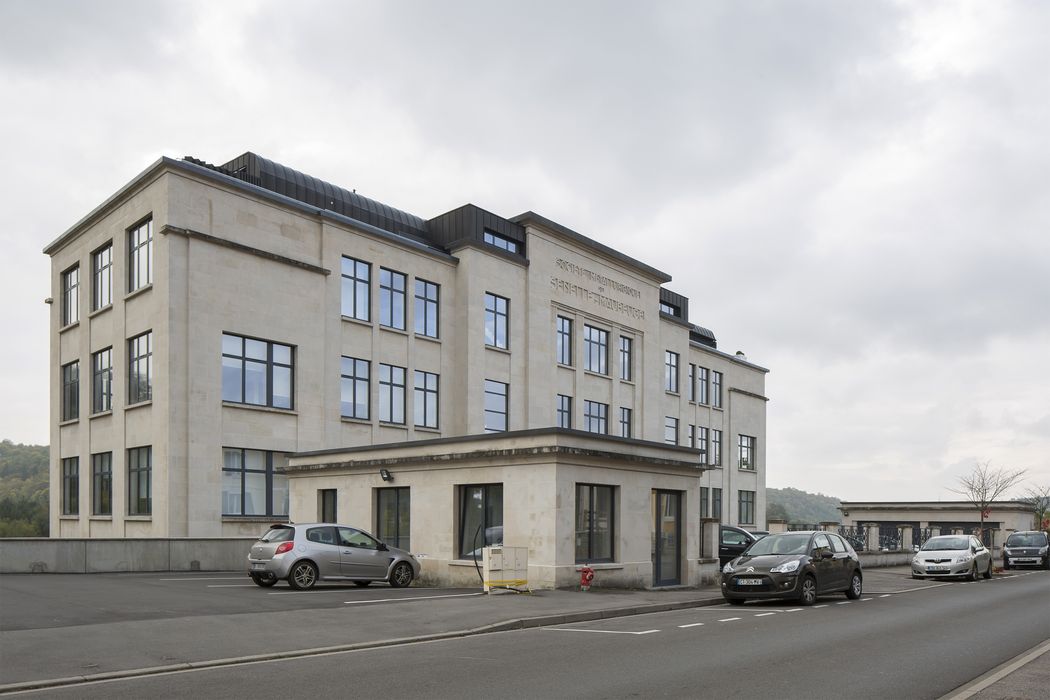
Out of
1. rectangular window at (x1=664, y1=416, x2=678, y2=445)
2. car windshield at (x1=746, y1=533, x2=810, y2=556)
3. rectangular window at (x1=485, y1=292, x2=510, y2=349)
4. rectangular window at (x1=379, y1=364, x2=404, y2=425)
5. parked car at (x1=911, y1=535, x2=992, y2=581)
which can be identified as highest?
rectangular window at (x1=485, y1=292, x2=510, y2=349)

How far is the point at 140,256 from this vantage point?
32.8 m

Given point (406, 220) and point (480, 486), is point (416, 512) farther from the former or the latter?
point (406, 220)

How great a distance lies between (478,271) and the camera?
4075 centimetres

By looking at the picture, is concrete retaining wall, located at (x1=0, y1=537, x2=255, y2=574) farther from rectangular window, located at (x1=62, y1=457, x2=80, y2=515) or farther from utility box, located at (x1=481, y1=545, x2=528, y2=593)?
rectangular window, located at (x1=62, y1=457, x2=80, y2=515)

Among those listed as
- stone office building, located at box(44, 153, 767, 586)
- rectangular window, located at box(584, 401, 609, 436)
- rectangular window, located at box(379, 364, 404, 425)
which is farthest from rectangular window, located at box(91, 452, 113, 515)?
rectangular window, located at box(584, 401, 609, 436)

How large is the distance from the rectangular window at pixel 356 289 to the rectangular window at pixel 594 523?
16.5 meters

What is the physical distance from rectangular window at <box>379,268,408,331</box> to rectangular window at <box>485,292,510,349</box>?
426 centimetres

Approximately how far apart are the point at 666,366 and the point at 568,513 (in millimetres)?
33926

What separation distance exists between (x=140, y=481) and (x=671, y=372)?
103 feet

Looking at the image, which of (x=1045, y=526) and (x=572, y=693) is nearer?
(x=572, y=693)

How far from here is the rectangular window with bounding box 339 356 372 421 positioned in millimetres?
35906

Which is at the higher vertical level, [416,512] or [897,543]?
[416,512]

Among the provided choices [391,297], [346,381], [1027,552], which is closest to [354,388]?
[346,381]

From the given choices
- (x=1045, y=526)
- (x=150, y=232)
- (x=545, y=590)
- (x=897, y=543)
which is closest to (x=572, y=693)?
(x=545, y=590)
